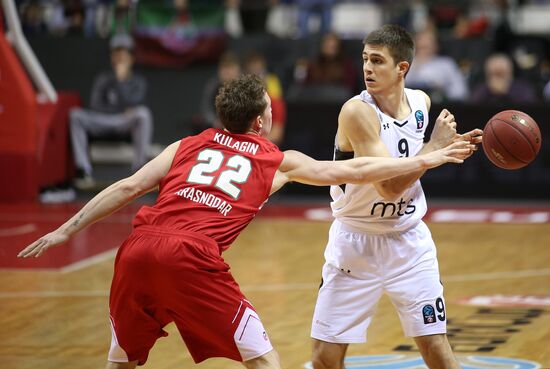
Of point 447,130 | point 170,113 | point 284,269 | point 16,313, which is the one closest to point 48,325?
point 16,313


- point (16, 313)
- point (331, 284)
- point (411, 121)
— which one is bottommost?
point (16, 313)

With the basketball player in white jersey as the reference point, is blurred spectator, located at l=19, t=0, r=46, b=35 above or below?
below

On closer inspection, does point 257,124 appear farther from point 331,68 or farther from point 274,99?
point 331,68

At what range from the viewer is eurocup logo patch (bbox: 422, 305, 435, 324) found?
5.51 meters

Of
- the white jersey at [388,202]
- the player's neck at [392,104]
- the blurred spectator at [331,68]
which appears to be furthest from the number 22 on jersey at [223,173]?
the blurred spectator at [331,68]

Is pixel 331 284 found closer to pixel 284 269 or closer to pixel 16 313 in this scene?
pixel 16 313

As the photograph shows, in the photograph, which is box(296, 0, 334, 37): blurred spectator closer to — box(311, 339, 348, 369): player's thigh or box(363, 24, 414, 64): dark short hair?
box(363, 24, 414, 64): dark short hair

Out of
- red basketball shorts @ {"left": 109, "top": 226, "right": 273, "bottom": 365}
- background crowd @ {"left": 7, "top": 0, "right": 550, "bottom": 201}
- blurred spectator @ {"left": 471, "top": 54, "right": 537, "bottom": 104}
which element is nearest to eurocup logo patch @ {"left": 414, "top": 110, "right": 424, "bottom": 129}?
red basketball shorts @ {"left": 109, "top": 226, "right": 273, "bottom": 365}

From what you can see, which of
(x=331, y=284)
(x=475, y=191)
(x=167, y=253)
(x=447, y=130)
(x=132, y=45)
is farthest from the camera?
(x=132, y=45)

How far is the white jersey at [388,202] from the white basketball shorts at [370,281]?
0.07 meters

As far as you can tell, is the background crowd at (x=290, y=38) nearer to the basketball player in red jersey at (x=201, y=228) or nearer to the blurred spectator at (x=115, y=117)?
the blurred spectator at (x=115, y=117)

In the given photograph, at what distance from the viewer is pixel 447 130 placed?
5379 mm

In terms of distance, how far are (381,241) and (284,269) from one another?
198 inches

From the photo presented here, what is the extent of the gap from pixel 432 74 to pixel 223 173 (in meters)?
10.9
